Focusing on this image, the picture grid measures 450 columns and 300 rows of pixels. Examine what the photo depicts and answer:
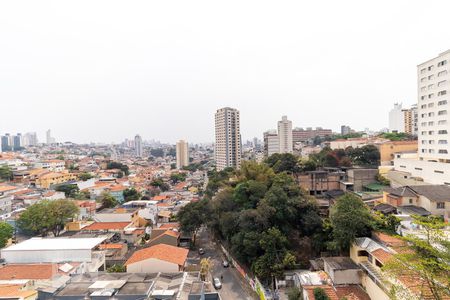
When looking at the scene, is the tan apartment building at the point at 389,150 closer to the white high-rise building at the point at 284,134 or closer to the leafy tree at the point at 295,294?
the leafy tree at the point at 295,294

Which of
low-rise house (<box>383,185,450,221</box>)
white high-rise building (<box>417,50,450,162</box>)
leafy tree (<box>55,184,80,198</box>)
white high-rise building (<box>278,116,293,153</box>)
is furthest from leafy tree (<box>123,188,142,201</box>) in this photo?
white high-rise building (<box>278,116,293,153</box>)

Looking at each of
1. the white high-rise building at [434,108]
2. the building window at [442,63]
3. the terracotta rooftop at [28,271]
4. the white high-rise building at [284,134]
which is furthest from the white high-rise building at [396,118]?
the terracotta rooftop at [28,271]

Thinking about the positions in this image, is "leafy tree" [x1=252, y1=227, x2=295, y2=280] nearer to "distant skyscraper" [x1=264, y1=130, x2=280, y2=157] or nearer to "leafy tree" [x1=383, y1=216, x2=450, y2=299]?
"leafy tree" [x1=383, y1=216, x2=450, y2=299]

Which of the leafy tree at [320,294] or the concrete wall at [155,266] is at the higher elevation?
the leafy tree at [320,294]

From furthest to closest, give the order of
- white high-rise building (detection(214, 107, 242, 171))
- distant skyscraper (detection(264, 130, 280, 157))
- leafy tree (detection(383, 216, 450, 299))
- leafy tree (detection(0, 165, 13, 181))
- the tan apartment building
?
distant skyscraper (detection(264, 130, 280, 157)) → white high-rise building (detection(214, 107, 242, 171)) → leafy tree (detection(0, 165, 13, 181)) → the tan apartment building → leafy tree (detection(383, 216, 450, 299))

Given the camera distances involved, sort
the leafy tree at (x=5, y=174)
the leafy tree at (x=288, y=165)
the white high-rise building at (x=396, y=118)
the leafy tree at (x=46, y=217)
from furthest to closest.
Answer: the white high-rise building at (x=396, y=118) < the leafy tree at (x=5, y=174) < the leafy tree at (x=288, y=165) < the leafy tree at (x=46, y=217)

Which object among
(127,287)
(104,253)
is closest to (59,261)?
(104,253)

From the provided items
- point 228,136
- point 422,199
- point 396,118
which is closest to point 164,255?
point 422,199
